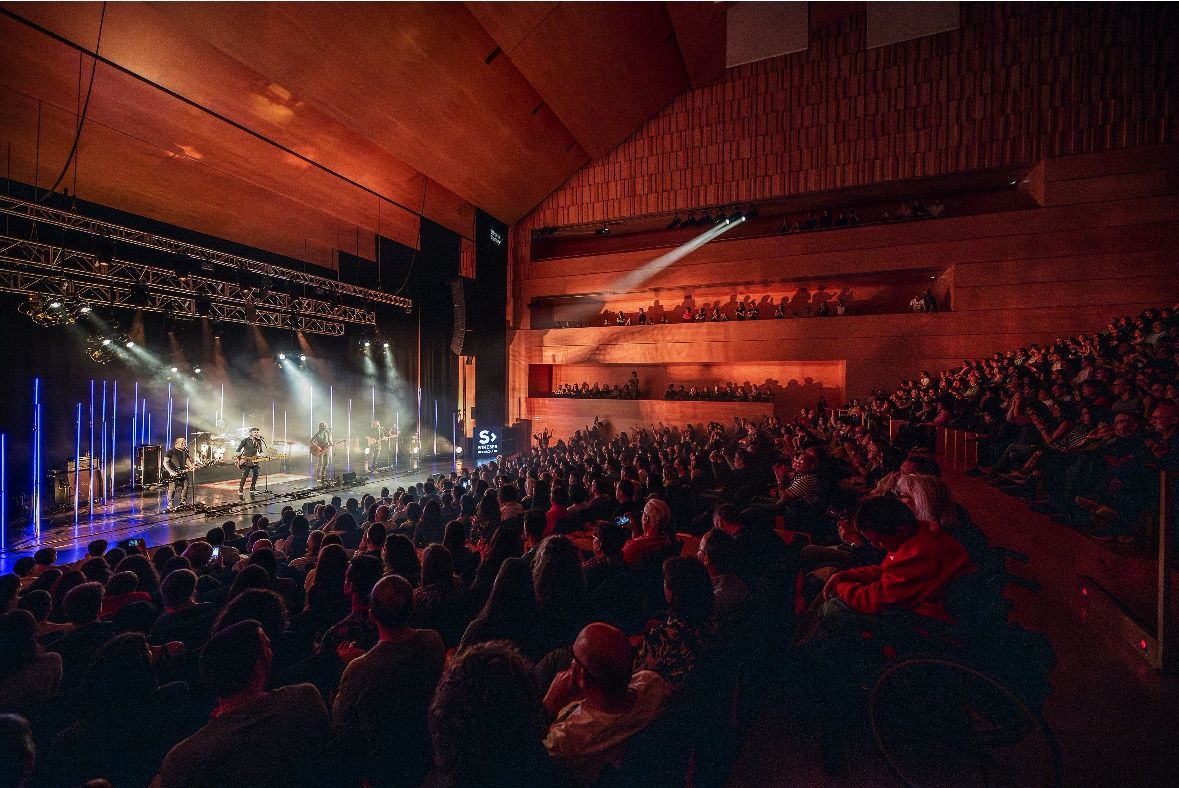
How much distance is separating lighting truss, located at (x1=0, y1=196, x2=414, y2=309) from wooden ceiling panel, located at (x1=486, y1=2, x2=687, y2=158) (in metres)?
5.85

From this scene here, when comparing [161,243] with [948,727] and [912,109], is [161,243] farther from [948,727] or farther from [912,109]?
[912,109]

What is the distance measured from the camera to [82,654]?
2.28 meters

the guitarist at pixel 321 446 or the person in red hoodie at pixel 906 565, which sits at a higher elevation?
the person in red hoodie at pixel 906 565

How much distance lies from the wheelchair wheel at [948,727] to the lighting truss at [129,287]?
976cm

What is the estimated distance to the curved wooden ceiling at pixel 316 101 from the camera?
6.26 metres

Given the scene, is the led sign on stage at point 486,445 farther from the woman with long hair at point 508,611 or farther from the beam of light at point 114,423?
the woman with long hair at point 508,611

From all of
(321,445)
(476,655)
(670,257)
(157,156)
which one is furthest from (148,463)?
(670,257)

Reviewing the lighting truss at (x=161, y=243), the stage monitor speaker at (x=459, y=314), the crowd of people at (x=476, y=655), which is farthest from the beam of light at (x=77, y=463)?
the stage monitor speaker at (x=459, y=314)

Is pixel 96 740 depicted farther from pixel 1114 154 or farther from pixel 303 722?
pixel 1114 154

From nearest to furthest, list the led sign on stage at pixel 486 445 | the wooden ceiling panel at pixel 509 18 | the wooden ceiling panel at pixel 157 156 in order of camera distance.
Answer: the wooden ceiling panel at pixel 157 156 → the wooden ceiling panel at pixel 509 18 → the led sign on stage at pixel 486 445

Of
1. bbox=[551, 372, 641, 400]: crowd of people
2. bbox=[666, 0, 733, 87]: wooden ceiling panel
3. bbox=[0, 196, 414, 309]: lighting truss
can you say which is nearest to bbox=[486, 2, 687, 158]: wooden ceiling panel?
bbox=[666, 0, 733, 87]: wooden ceiling panel

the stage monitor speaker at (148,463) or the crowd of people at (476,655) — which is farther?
the stage monitor speaker at (148,463)

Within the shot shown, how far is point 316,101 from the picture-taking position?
25.9ft

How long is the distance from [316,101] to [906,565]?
990 cm
